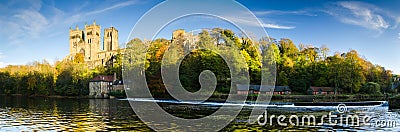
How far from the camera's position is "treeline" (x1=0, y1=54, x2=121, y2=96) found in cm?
7606

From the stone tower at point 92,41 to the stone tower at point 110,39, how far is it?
3.66 m

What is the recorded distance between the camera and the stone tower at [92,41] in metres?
136

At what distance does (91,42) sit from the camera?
136875 mm

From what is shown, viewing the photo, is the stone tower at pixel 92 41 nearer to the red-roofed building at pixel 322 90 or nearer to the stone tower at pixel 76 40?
the stone tower at pixel 76 40

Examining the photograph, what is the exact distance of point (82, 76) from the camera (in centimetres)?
7725

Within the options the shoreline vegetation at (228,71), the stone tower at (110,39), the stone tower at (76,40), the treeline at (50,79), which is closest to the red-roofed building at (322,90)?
the shoreline vegetation at (228,71)

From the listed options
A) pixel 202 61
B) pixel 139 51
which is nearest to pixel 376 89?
pixel 202 61

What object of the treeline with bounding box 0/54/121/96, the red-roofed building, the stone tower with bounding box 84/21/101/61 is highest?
the stone tower with bounding box 84/21/101/61

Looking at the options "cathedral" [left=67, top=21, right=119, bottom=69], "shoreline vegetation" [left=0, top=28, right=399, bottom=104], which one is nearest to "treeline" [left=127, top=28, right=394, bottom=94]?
"shoreline vegetation" [left=0, top=28, right=399, bottom=104]

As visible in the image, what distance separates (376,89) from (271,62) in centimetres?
2182

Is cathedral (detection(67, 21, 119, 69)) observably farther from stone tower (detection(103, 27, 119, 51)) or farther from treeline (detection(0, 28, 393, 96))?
treeline (detection(0, 28, 393, 96))

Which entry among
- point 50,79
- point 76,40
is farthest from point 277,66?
point 76,40

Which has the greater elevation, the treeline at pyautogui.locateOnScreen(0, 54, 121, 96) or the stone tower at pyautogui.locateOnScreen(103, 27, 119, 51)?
the stone tower at pyautogui.locateOnScreen(103, 27, 119, 51)

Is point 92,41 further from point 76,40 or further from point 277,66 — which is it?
point 277,66
